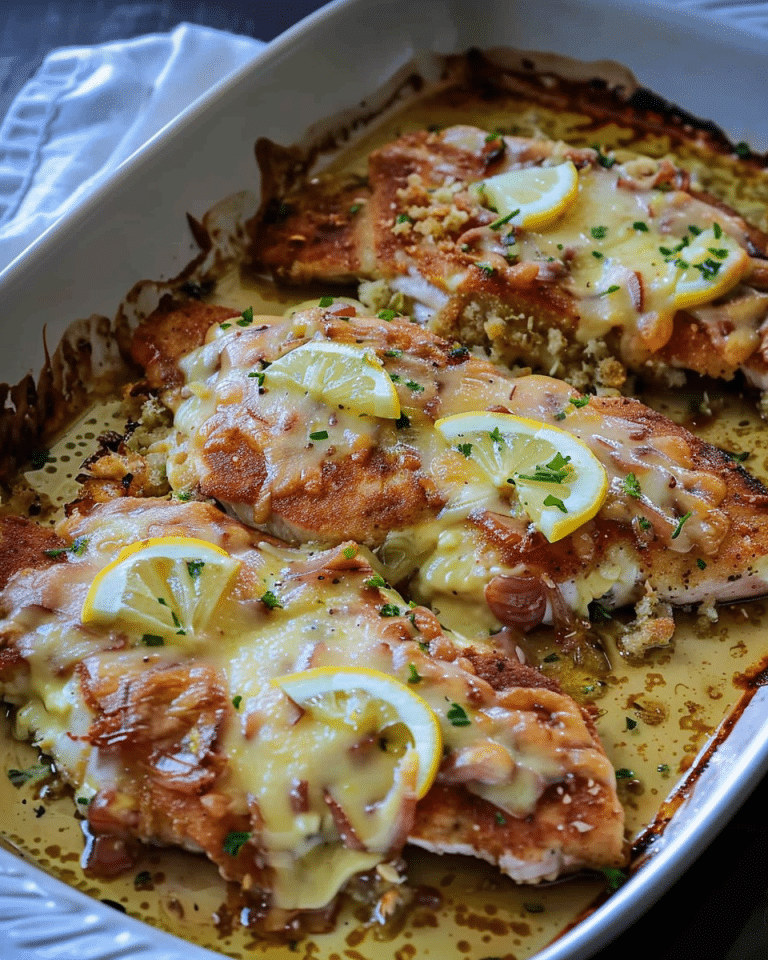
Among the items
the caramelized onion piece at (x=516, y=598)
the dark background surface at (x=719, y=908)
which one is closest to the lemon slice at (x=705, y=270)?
the caramelized onion piece at (x=516, y=598)

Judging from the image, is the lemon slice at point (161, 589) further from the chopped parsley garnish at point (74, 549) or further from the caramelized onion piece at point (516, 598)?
the caramelized onion piece at point (516, 598)

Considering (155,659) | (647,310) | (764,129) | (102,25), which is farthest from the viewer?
(102,25)

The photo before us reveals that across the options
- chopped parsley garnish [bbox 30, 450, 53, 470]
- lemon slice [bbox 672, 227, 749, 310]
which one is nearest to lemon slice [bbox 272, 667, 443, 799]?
chopped parsley garnish [bbox 30, 450, 53, 470]

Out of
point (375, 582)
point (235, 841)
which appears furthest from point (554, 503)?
point (235, 841)

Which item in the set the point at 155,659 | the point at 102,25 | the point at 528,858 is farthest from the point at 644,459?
the point at 102,25

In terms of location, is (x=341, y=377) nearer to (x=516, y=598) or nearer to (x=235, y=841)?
(x=516, y=598)

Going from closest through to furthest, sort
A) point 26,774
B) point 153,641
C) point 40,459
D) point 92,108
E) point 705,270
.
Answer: point 153,641 → point 26,774 → point 40,459 → point 705,270 → point 92,108

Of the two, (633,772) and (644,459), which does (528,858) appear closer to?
(633,772)
